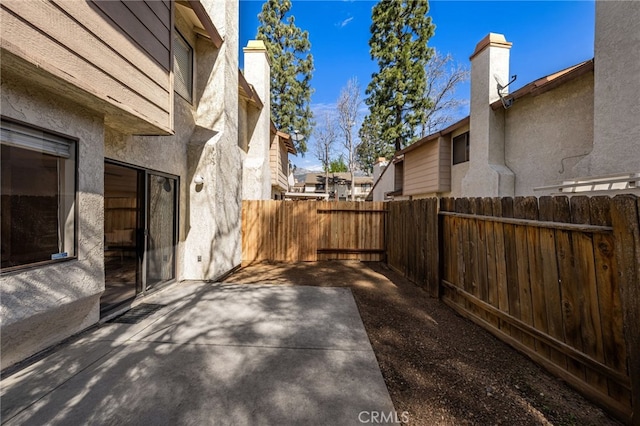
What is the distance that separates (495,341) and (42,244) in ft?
17.4

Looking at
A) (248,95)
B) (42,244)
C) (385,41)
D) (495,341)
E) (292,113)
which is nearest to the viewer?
(42,244)

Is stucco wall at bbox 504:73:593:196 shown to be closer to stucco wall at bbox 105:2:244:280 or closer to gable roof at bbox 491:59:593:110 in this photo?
gable roof at bbox 491:59:593:110

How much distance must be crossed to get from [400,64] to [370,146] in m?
8.22

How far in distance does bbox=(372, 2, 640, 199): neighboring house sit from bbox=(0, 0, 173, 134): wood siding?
21.5 ft

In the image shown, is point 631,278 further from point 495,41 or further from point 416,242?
point 495,41

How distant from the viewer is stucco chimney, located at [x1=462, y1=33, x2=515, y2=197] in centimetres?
667

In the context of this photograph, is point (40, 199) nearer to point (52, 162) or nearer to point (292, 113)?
point (52, 162)

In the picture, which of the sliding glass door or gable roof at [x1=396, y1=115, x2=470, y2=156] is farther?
gable roof at [x1=396, y1=115, x2=470, y2=156]

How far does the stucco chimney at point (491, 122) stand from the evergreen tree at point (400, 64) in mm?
10382

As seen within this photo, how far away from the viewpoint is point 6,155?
2.38m

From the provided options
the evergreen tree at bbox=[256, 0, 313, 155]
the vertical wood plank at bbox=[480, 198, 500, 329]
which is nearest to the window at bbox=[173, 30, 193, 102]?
the vertical wood plank at bbox=[480, 198, 500, 329]

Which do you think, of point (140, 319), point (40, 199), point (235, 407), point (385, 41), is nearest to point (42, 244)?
point (40, 199)

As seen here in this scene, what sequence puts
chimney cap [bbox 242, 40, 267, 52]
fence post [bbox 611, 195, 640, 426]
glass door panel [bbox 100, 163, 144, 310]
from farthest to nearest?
1. chimney cap [bbox 242, 40, 267, 52]
2. glass door panel [bbox 100, 163, 144, 310]
3. fence post [bbox 611, 195, 640, 426]

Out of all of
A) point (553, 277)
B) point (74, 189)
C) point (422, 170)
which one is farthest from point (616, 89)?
point (74, 189)
